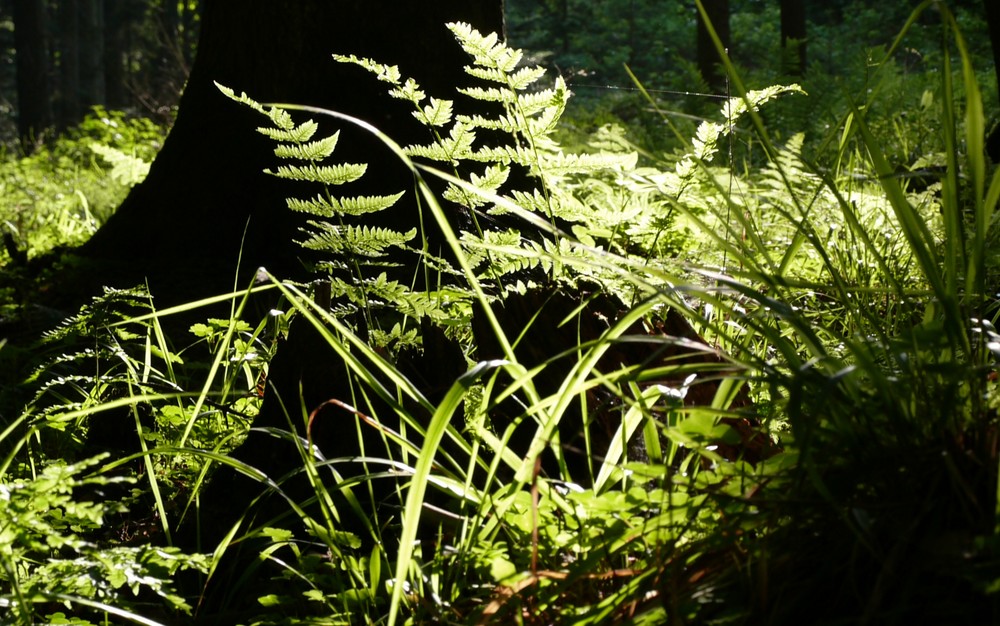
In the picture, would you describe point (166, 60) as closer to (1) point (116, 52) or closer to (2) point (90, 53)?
(2) point (90, 53)

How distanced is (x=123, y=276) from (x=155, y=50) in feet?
77.9

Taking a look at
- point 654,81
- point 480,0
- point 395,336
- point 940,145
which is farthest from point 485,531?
point 654,81

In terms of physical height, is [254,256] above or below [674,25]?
below

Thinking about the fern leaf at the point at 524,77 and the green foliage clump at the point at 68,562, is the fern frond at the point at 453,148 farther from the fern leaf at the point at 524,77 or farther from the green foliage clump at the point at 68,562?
the green foliage clump at the point at 68,562

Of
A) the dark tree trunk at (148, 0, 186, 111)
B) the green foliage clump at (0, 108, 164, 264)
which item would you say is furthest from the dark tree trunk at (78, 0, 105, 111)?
the green foliage clump at (0, 108, 164, 264)

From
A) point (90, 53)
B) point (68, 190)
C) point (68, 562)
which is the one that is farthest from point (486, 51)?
point (90, 53)

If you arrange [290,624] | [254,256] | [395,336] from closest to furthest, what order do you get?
[290,624] < [395,336] < [254,256]

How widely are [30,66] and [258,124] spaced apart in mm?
18874

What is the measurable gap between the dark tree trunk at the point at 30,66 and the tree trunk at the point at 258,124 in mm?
18134

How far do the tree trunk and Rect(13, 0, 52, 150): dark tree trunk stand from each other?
18134mm

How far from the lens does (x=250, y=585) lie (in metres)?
1.69

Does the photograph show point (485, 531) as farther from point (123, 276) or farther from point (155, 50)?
point (155, 50)

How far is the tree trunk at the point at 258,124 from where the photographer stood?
3682mm

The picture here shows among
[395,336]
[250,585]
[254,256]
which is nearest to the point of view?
[250,585]
